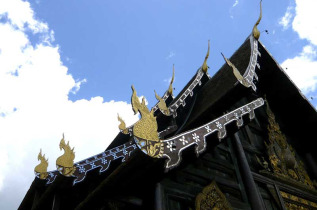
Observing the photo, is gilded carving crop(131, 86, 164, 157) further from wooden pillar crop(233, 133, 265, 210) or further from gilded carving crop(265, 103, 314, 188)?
gilded carving crop(265, 103, 314, 188)

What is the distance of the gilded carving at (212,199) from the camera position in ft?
13.1

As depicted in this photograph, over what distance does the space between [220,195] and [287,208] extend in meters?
1.98

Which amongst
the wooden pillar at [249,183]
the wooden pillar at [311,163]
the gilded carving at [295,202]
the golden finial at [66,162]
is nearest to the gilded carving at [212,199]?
the wooden pillar at [249,183]

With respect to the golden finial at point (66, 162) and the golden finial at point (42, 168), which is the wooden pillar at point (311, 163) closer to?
the golden finial at point (66, 162)

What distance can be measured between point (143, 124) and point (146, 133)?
0.34 ft

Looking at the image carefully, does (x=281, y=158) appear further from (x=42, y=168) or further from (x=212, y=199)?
(x=42, y=168)

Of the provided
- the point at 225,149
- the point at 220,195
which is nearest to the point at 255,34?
the point at 225,149

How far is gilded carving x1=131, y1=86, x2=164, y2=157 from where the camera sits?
2.81 meters

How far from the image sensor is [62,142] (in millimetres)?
Answer: 3572

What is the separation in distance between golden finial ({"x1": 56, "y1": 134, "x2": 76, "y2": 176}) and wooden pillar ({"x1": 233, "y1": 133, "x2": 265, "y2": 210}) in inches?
112

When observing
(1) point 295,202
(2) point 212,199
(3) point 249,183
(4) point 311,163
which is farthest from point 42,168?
(4) point 311,163

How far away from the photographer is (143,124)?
9.65ft

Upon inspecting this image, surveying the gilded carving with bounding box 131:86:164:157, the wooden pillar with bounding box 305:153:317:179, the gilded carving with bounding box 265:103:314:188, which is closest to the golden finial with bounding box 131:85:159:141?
the gilded carving with bounding box 131:86:164:157

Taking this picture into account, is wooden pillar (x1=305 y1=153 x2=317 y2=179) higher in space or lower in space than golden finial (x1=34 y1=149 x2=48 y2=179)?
higher
